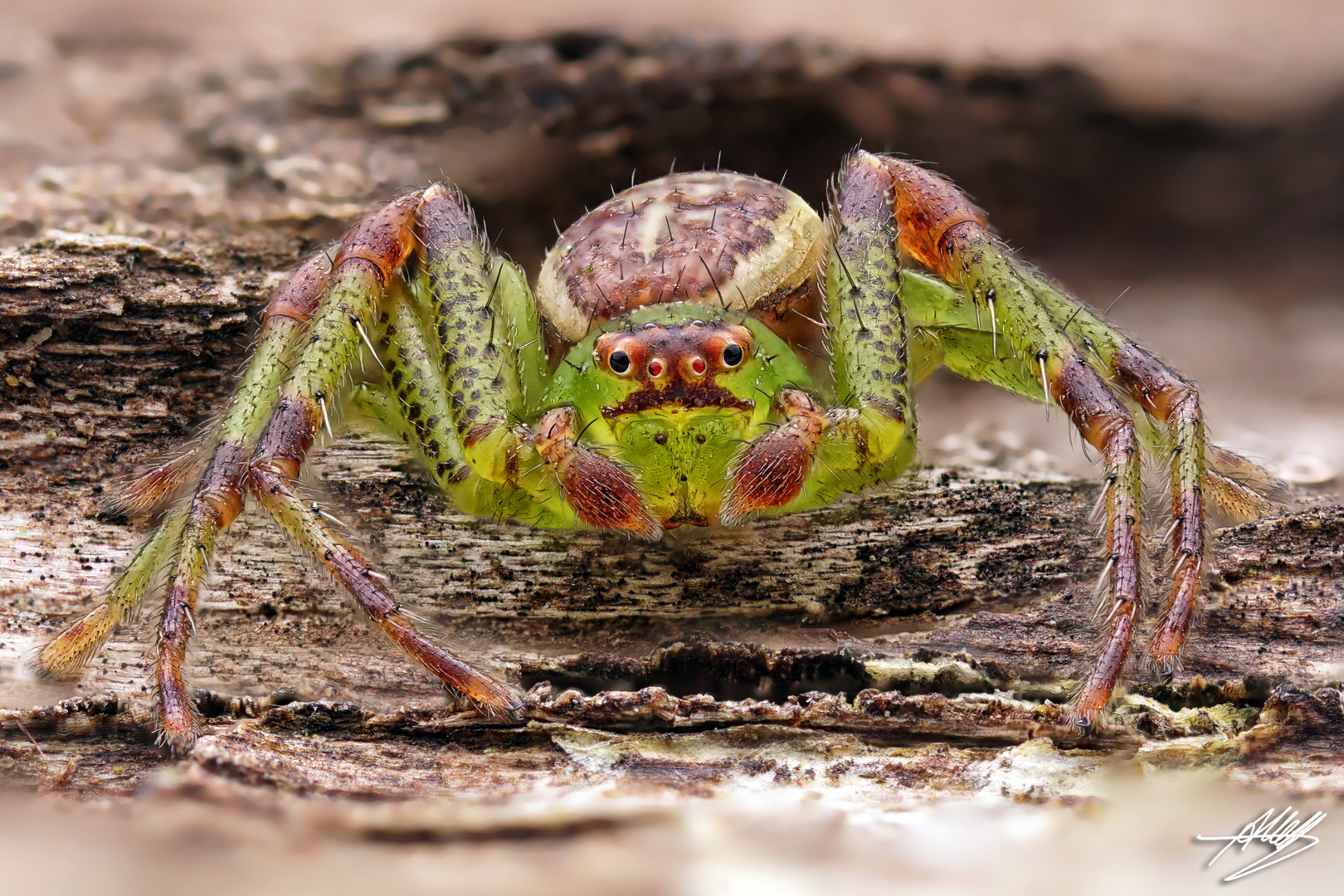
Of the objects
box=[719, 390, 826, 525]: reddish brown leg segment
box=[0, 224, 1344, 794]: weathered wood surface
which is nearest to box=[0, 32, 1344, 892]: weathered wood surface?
box=[0, 224, 1344, 794]: weathered wood surface

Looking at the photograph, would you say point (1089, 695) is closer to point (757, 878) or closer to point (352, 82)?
point (757, 878)

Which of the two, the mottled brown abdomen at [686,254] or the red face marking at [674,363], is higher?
the mottled brown abdomen at [686,254]

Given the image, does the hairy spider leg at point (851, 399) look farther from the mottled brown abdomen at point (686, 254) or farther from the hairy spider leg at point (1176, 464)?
the hairy spider leg at point (1176, 464)

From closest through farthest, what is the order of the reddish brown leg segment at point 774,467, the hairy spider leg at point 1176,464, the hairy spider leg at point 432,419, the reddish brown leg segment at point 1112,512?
the reddish brown leg segment at point 1112,512
the hairy spider leg at point 1176,464
the reddish brown leg segment at point 774,467
the hairy spider leg at point 432,419

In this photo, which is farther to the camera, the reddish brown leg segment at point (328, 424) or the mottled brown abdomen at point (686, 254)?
the mottled brown abdomen at point (686, 254)

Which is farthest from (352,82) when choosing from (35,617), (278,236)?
(35,617)

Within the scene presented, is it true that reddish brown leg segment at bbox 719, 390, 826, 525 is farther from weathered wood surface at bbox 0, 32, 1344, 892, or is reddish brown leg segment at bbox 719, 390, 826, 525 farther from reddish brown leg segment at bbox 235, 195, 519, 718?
reddish brown leg segment at bbox 235, 195, 519, 718

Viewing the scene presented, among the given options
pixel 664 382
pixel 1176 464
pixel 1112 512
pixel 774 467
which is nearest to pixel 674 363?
pixel 664 382
